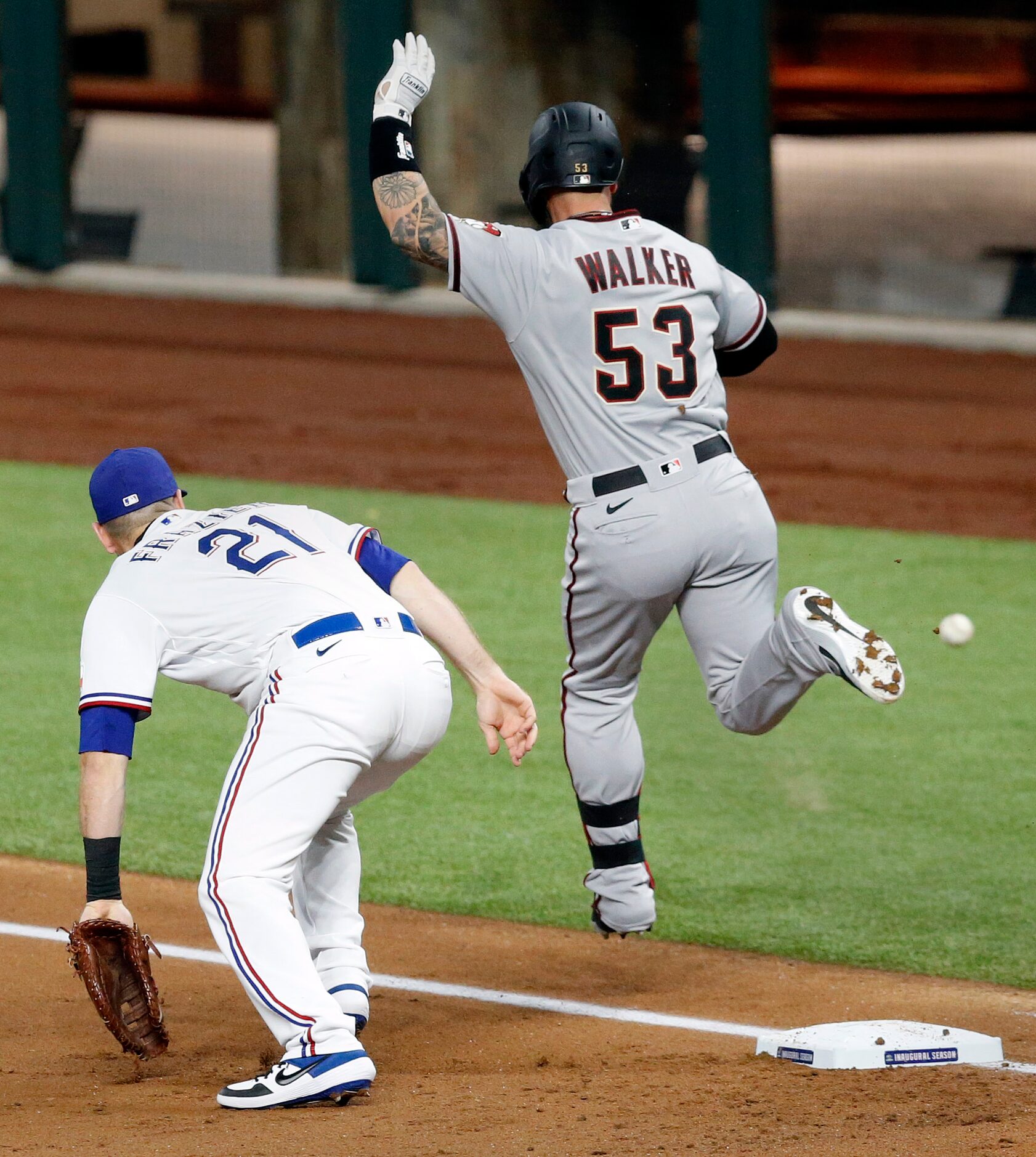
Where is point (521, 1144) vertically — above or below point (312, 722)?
below

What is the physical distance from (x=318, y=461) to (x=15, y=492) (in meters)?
2.05

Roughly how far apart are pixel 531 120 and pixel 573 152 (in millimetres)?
13548

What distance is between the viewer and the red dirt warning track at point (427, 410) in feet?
37.9

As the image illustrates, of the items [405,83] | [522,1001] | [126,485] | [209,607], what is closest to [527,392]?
[405,83]

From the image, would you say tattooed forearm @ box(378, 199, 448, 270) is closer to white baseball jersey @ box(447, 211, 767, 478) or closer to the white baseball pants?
white baseball jersey @ box(447, 211, 767, 478)

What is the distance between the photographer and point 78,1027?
175 inches

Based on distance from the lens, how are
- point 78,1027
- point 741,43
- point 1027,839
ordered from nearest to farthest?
point 78,1027 < point 1027,839 < point 741,43

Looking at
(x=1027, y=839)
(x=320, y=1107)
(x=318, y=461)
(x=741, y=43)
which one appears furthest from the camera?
(x=741, y=43)

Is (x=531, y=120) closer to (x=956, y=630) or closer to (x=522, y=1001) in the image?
(x=956, y=630)

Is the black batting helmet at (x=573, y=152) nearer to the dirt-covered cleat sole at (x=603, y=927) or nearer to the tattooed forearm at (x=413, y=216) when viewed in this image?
the tattooed forearm at (x=413, y=216)

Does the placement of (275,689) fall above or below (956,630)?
above

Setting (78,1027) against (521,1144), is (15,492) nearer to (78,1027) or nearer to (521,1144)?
(78,1027)

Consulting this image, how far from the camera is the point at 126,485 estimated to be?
407 cm


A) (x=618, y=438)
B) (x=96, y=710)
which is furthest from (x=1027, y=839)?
(x=96, y=710)
